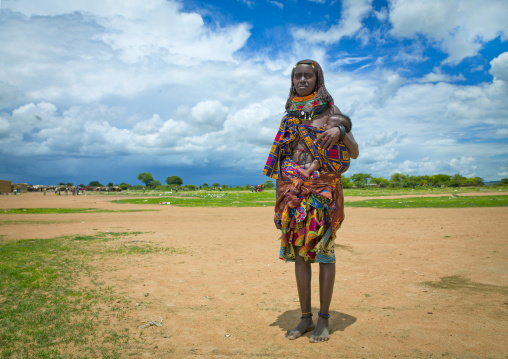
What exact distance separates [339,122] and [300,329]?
243cm

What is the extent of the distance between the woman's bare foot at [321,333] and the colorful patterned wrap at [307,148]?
175 cm

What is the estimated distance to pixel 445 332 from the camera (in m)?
3.83

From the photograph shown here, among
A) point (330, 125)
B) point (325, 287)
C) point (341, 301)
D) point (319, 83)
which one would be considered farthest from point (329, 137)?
point (341, 301)

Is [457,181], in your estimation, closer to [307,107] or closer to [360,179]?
[360,179]

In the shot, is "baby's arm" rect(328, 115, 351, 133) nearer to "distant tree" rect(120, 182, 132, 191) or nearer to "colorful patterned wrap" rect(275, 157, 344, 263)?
"colorful patterned wrap" rect(275, 157, 344, 263)

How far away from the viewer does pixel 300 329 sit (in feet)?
12.7

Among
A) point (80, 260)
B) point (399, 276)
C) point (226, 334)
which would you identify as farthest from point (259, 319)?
point (80, 260)

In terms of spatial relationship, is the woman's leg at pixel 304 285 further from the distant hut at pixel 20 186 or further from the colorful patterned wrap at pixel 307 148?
the distant hut at pixel 20 186

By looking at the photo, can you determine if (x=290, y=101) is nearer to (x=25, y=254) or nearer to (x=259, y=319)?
(x=259, y=319)

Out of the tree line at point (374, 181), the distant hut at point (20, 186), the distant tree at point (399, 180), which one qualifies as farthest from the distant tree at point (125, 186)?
the distant tree at point (399, 180)

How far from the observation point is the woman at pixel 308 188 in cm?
377

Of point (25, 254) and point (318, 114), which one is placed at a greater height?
point (318, 114)

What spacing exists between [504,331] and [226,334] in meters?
3.20

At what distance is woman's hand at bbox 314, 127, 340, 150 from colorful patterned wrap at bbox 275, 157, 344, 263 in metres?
0.34
